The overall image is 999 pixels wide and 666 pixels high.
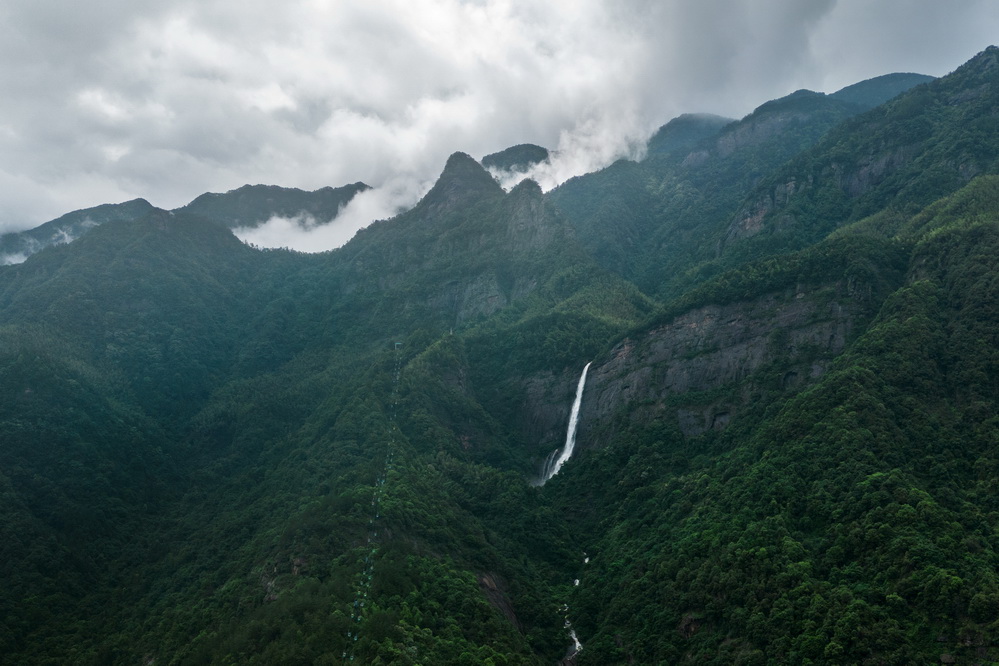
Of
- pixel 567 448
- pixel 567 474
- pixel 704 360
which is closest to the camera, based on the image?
pixel 567 474

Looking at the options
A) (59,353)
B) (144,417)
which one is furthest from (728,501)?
(59,353)

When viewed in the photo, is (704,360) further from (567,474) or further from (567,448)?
(567,474)

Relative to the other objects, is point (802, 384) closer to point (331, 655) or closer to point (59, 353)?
point (331, 655)

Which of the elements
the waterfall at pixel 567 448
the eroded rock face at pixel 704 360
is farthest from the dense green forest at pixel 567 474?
the waterfall at pixel 567 448

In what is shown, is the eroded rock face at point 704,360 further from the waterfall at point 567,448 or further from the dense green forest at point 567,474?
the waterfall at point 567,448

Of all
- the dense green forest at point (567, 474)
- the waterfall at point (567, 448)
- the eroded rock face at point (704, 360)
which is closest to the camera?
the dense green forest at point (567, 474)

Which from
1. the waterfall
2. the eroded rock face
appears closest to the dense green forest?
the eroded rock face

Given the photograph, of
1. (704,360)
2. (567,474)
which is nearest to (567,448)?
(567,474)
